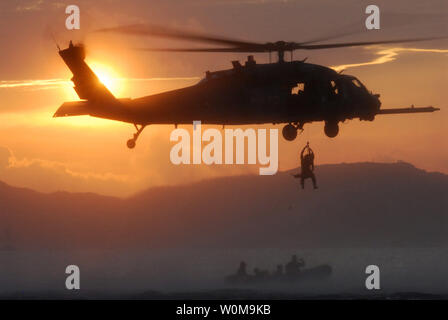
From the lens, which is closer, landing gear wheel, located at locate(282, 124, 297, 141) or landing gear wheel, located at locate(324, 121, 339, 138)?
landing gear wheel, located at locate(324, 121, 339, 138)

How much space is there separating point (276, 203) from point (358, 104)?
15166 centimetres

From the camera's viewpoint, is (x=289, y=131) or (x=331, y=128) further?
(x=289, y=131)

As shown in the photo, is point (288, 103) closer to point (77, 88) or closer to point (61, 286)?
point (77, 88)

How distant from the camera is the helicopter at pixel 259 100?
40312 millimetres

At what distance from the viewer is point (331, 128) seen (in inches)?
1567

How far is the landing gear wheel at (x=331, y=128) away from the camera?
39562 millimetres

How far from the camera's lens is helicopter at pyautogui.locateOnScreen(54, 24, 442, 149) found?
4031 cm

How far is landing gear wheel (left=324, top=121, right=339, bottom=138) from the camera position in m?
39.6

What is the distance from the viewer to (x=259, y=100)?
40.7 m

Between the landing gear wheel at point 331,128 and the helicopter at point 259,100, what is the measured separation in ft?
0.14

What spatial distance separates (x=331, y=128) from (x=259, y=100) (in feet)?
11.2

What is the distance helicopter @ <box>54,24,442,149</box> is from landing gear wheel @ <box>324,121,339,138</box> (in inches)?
1.7

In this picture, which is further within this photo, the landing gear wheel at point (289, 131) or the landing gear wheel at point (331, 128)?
the landing gear wheel at point (289, 131)
